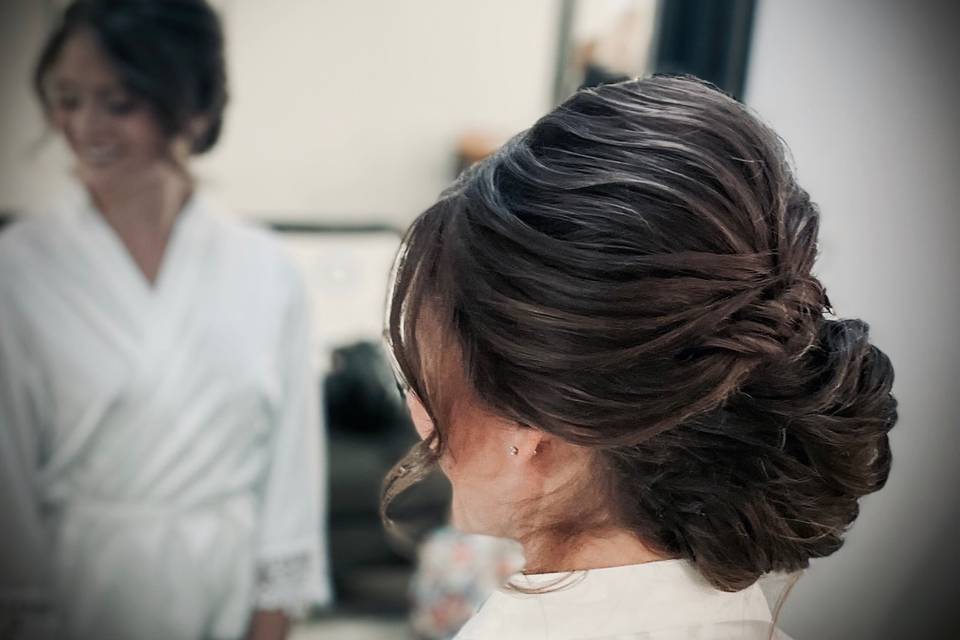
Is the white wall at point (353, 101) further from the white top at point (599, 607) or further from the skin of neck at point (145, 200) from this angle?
the white top at point (599, 607)

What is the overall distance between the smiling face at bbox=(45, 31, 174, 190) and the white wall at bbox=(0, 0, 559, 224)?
38 millimetres

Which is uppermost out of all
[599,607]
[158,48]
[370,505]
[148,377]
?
[158,48]

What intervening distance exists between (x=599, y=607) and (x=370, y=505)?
3.84 feet

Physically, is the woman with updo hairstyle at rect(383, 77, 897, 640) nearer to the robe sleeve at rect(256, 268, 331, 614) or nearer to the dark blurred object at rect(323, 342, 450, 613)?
the robe sleeve at rect(256, 268, 331, 614)

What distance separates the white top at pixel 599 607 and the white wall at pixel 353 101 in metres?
0.81

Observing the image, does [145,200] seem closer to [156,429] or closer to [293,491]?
[156,429]

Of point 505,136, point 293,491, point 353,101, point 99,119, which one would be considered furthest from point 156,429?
point 505,136

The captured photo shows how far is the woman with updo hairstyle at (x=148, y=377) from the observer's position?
3.45 feet

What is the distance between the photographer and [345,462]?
1.62 meters

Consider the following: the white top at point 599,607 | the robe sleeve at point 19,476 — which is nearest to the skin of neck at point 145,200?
the robe sleeve at point 19,476

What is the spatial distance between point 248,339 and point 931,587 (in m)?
0.83

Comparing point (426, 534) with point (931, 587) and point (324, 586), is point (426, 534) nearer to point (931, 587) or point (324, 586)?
point (324, 586)

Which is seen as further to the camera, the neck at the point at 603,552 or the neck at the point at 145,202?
the neck at the point at 145,202

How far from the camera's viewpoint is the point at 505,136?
1.39 meters
